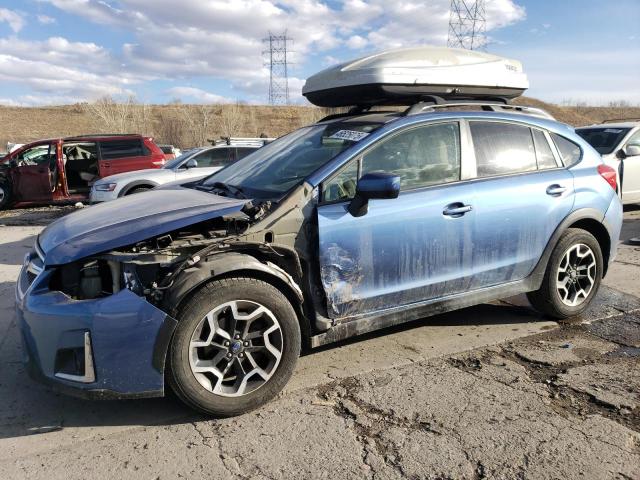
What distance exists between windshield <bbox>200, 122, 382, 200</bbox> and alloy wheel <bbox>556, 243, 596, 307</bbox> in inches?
79.7

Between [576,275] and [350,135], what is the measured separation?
2.32 meters

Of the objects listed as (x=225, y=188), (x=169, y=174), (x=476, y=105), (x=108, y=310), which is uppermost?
(x=476, y=105)

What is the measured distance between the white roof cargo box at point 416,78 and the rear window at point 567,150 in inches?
21.7

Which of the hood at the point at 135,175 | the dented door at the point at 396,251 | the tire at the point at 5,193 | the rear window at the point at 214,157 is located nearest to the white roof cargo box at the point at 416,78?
the dented door at the point at 396,251

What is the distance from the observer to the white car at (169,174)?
Result: 10523 millimetres

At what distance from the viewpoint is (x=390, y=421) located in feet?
9.79

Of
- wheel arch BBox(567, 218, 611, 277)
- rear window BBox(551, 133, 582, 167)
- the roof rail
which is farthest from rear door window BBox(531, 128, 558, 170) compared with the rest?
wheel arch BBox(567, 218, 611, 277)

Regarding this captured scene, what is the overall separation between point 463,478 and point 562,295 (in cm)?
249

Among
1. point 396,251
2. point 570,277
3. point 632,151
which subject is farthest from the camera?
point 632,151

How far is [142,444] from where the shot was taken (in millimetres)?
2816

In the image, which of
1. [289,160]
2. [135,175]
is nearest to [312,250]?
[289,160]

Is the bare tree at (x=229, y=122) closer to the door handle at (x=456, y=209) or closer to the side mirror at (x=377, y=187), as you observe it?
the door handle at (x=456, y=209)

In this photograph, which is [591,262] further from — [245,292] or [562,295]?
[245,292]

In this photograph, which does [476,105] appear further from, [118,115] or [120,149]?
[118,115]
